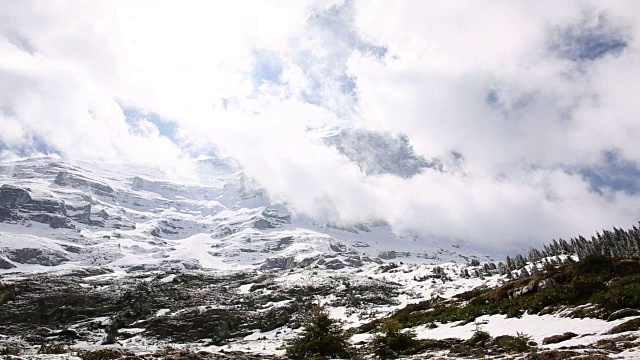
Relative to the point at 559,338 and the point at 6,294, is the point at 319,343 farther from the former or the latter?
the point at 6,294

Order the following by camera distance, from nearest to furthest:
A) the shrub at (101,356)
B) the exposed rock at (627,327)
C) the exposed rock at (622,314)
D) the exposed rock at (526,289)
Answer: the exposed rock at (627,327) → the exposed rock at (622,314) → the shrub at (101,356) → the exposed rock at (526,289)

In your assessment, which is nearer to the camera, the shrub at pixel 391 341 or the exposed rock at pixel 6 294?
the shrub at pixel 391 341

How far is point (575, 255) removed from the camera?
149m

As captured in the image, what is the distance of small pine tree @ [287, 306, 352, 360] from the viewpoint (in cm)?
2430

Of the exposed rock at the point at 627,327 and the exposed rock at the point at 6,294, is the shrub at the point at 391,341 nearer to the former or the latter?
the exposed rock at the point at 627,327

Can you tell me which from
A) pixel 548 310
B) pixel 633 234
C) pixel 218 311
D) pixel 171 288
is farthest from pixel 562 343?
pixel 633 234

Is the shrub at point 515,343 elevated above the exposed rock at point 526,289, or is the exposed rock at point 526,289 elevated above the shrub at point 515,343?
the exposed rock at point 526,289

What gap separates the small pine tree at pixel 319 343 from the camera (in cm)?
2430

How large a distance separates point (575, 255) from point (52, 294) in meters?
174

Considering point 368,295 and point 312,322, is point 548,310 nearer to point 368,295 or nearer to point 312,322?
point 312,322

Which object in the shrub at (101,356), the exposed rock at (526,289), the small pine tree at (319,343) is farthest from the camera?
the exposed rock at (526,289)

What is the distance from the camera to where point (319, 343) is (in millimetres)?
24500

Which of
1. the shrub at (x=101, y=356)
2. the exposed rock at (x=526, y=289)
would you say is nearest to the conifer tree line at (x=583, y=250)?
the exposed rock at (x=526, y=289)

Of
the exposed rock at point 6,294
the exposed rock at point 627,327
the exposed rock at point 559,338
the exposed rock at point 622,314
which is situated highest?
the exposed rock at point 6,294
